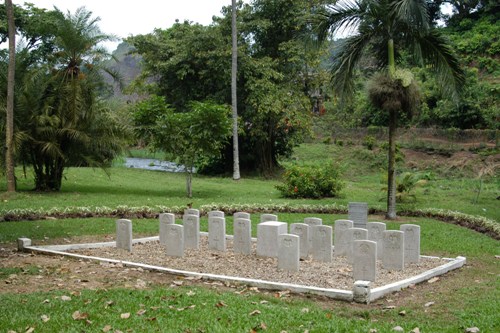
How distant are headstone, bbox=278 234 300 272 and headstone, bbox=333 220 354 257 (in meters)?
2.17

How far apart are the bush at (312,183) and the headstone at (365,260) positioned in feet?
42.1

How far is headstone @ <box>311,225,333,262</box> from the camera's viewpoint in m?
11.3

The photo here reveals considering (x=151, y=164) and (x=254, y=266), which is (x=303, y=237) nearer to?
(x=254, y=266)

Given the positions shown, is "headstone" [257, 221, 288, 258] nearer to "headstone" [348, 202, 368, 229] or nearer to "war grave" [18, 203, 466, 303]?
"war grave" [18, 203, 466, 303]

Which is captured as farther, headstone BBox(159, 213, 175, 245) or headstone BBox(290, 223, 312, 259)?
headstone BBox(159, 213, 175, 245)

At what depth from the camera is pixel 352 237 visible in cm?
1151

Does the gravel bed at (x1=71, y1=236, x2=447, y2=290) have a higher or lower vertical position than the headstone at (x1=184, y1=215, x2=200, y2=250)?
lower

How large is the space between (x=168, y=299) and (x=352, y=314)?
8.00 feet

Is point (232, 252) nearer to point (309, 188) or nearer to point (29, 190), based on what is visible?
point (309, 188)

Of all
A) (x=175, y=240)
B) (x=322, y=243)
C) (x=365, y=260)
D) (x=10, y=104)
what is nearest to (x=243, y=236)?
(x=175, y=240)

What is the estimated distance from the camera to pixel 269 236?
11.4 metres

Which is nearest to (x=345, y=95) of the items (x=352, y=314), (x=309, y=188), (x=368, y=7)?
(x=368, y=7)

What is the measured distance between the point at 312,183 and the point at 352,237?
11025 millimetres

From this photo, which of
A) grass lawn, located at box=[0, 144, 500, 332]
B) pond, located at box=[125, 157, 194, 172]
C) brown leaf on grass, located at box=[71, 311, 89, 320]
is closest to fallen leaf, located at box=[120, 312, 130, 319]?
grass lawn, located at box=[0, 144, 500, 332]
